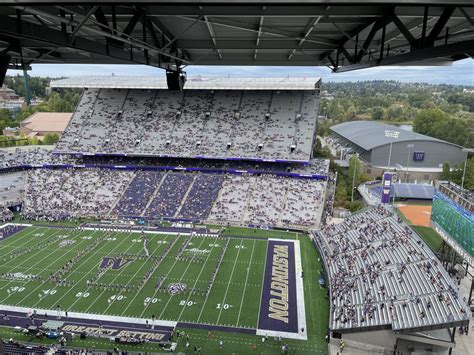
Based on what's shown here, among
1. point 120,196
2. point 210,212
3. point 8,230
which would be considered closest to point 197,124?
point 120,196

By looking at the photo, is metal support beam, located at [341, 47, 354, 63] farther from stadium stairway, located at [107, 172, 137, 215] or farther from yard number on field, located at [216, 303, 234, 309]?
stadium stairway, located at [107, 172, 137, 215]

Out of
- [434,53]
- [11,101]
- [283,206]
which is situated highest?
[434,53]

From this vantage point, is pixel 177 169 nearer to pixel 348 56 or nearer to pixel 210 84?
pixel 210 84

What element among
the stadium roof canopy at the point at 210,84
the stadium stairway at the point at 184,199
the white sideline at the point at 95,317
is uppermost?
the stadium roof canopy at the point at 210,84

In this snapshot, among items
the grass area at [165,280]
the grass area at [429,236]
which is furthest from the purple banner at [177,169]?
the grass area at [429,236]

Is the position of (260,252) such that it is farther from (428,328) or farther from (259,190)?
(428,328)

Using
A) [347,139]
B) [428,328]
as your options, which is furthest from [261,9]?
[347,139]

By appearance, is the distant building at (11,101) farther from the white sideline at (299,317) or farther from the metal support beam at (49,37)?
the metal support beam at (49,37)
